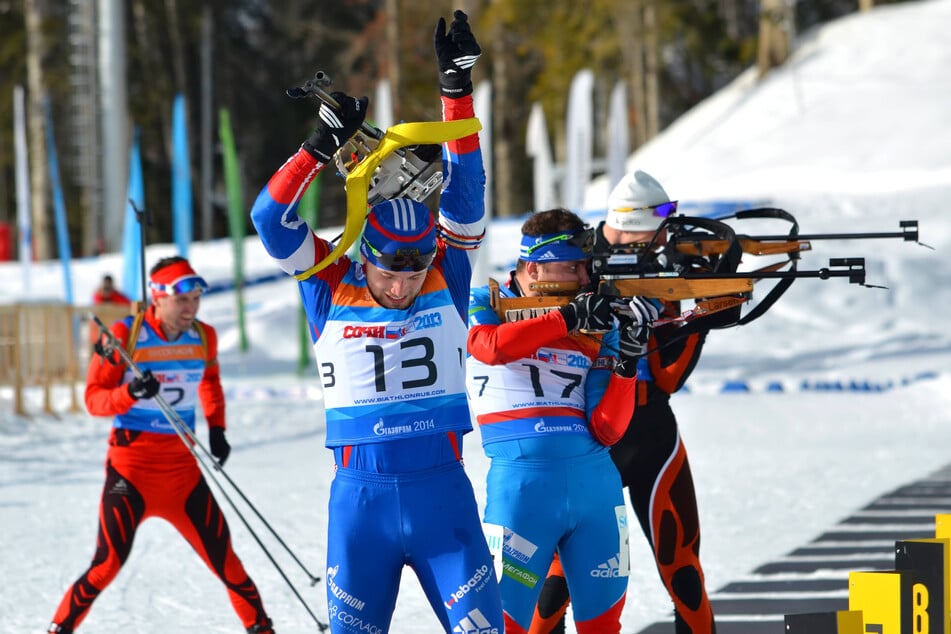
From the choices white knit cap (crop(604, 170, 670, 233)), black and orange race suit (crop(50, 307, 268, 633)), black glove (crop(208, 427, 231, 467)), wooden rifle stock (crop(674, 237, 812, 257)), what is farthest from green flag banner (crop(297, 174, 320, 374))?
wooden rifle stock (crop(674, 237, 812, 257))

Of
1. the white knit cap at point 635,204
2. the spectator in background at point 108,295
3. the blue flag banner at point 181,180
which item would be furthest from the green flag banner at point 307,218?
the white knit cap at point 635,204

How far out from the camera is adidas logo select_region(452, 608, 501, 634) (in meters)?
4.10

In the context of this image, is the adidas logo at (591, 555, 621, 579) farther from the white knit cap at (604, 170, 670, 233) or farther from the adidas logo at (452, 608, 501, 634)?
the white knit cap at (604, 170, 670, 233)

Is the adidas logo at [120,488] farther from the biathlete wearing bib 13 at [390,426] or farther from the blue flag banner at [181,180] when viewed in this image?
the blue flag banner at [181,180]

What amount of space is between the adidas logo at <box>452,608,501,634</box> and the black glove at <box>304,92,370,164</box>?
134cm

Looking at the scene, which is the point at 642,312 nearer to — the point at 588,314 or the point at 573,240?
the point at 588,314

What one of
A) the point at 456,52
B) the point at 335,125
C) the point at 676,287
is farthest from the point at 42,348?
the point at 335,125

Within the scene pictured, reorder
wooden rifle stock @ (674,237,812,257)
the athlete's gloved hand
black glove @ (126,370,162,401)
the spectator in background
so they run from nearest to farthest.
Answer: the athlete's gloved hand, wooden rifle stock @ (674,237,812,257), black glove @ (126,370,162,401), the spectator in background

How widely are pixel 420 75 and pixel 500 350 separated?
1505 inches

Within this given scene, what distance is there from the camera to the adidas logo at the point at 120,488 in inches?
248

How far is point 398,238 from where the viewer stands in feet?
13.7

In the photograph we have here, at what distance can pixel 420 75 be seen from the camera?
1661 inches

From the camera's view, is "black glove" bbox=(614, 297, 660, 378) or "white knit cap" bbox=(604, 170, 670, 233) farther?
"white knit cap" bbox=(604, 170, 670, 233)

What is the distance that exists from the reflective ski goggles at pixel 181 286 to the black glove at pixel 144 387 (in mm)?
458
